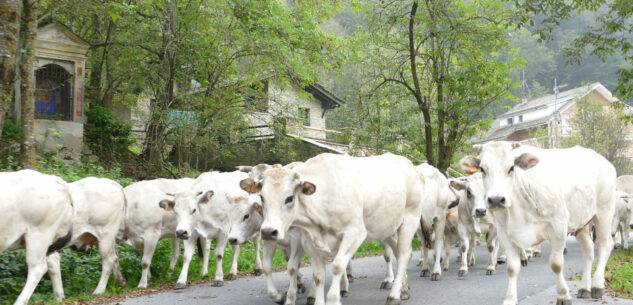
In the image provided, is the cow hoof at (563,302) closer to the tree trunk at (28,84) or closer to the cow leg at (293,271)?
the cow leg at (293,271)

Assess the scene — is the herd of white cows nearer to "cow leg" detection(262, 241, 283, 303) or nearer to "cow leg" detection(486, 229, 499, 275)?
"cow leg" detection(262, 241, 283, 303)

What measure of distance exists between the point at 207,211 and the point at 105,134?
15061 mm

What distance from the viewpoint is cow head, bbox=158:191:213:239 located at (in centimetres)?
1036

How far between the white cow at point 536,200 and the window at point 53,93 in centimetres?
1927

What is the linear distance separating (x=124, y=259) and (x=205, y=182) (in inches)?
82.5

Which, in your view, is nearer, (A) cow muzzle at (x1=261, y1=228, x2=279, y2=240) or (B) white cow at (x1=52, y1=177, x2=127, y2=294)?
(A) cow muzzle at (x1=261, y1=228, x2=279, y2=240)

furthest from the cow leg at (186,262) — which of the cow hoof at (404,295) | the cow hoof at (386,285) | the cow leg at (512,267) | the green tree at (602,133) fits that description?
the green tree at (602,133)

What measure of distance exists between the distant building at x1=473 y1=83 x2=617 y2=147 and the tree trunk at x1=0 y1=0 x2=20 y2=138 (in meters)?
47.6

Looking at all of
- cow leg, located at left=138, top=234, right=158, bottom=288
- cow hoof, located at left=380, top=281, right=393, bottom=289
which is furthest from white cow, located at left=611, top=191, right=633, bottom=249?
cow leg, located at left=138, top=234, right=158, bottom=288

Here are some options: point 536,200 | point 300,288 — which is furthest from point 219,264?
point 536,200

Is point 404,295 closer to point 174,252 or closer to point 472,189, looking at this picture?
point 472,189

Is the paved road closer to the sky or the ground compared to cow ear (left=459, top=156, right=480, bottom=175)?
closer to the ground

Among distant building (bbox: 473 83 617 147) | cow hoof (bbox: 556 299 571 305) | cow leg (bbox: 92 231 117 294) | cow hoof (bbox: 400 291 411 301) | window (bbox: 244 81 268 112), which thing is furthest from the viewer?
distant building (bbox: 473 83 617 147)

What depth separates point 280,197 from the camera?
709 centimetres
